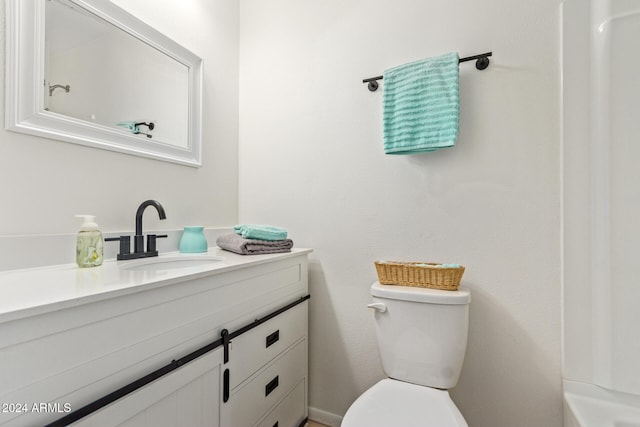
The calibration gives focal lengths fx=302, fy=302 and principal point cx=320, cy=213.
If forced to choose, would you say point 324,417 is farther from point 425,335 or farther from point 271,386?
point 425,335

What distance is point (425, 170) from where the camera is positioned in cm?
138

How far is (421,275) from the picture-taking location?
1.20 metres

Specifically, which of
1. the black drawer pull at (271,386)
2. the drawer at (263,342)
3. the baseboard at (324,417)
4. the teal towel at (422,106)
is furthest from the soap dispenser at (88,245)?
the baseboard at (324,417)

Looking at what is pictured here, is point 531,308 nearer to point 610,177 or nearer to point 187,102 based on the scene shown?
point 610,177

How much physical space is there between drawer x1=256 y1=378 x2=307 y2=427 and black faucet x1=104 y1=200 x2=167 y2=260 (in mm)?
790

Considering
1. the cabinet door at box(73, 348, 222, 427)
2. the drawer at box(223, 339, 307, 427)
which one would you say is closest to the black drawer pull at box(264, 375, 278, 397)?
the drawer at box(223, 339, 307, 427)

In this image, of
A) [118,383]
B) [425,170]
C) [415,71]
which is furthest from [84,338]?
[415,71]

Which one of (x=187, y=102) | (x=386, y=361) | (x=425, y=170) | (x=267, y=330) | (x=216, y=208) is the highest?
(x=187, y=102)

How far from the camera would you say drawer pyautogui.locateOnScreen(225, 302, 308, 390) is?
3.38ft

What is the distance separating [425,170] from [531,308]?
70 cm

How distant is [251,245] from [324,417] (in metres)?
1.00

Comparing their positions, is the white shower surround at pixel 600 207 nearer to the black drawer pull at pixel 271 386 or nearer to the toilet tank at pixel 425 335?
the toilet tank at pixel 425 335

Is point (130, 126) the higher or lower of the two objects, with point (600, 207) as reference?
higher

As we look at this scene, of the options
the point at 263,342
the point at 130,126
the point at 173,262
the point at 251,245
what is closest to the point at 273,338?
the point at 263,342
